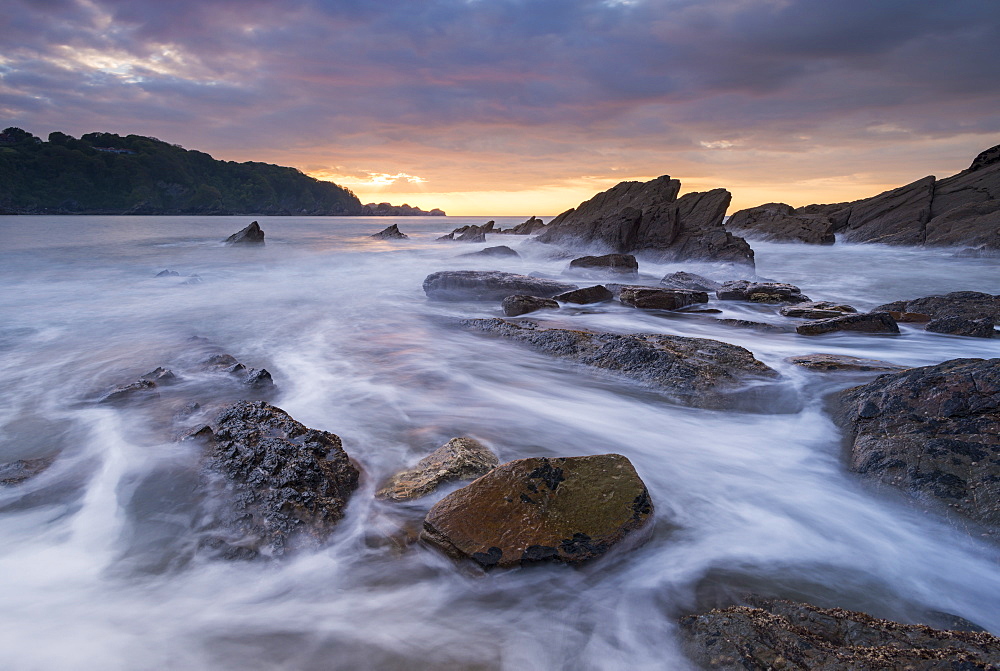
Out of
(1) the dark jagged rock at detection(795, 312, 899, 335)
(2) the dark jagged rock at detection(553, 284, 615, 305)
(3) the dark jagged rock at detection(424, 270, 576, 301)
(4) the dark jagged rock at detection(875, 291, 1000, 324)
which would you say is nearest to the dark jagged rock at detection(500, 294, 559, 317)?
(2) the dark jagged rock at detection(553, 284, 615, 305)

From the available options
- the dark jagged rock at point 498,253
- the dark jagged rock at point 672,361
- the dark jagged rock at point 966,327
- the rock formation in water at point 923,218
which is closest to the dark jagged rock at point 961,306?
the dark jagged rock at point 966,327

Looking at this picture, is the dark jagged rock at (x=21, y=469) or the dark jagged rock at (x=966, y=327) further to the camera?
the dark jagged rock at (x=966, y=327)

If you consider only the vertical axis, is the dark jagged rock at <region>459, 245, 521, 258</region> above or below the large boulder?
below

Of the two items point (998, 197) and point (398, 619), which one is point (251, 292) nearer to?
point (398, 619)

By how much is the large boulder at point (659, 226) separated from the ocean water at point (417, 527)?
1157 cm

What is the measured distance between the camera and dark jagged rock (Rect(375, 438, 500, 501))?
9.58ft

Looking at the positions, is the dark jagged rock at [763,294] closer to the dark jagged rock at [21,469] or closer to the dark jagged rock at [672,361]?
the dark jagged rock at [672,361]

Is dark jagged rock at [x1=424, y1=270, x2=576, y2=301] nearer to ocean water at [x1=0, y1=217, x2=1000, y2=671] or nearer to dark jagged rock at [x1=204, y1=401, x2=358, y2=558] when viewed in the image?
ocean water at [x1=0, y1=217, x2=1000, y2=671]

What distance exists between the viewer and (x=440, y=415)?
4.37m

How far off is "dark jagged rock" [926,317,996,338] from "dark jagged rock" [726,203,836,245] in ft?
63.4

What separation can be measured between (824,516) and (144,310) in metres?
10.9

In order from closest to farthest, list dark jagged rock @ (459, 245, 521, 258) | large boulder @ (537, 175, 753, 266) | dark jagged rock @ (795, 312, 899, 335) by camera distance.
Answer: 1. dark jagged rock @ (795, 312, 899, 335)
2. large boulder @ (537, 175, 753, 266)
3. dark jagged rock @ (459, 245, 521, 258)

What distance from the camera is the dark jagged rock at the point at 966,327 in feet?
22.8

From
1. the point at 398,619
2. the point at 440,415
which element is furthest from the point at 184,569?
the point at 440,415
